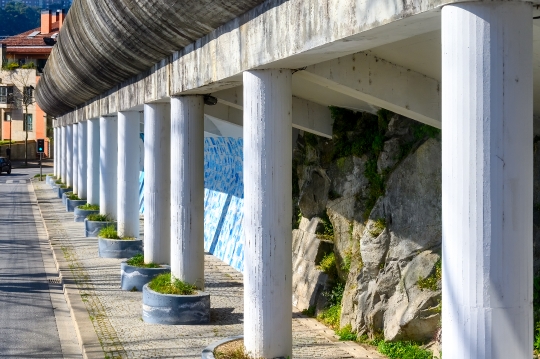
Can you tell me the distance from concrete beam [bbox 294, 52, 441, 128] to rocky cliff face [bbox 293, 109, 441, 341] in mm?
1007

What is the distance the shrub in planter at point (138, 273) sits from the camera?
13984mm

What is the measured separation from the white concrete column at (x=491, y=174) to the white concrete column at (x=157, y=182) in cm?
933

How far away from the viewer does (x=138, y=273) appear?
14.1 metres

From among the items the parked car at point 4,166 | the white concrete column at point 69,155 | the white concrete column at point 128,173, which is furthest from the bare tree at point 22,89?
the white concrete column at point 128,173

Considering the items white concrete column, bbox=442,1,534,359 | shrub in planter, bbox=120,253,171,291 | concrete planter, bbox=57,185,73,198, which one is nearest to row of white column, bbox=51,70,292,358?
shrub in planter, bbox=120,253,171,291

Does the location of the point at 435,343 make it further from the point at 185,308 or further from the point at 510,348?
the point at 510,348

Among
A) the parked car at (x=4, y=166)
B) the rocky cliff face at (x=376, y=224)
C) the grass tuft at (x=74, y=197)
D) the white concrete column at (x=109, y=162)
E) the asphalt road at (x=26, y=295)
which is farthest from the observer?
the parked car at (x=4, y=166)

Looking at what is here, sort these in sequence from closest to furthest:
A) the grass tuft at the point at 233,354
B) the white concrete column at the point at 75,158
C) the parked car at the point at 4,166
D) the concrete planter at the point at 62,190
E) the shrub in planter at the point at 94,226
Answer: the grass tuft at the point at 233,354 < the shrub in planter at the point at 94,226 < the white concrete column at the point at 75,158 < the concrete planter at the point at 62,190 < the parked car at the point at 4,166

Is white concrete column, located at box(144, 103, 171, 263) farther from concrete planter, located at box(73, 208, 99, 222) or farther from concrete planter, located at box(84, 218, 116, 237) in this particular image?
concrete planter, located at box(73, 208, 99, 222)

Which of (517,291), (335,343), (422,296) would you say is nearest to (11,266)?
(335,343)

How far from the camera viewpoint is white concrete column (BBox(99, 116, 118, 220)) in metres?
21.2

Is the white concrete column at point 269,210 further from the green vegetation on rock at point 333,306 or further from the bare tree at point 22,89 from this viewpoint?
the bare tree at point 22,89

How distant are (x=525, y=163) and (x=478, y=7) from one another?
0.91 meters

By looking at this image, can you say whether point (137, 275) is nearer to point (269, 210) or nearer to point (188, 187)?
point (188, 187)
